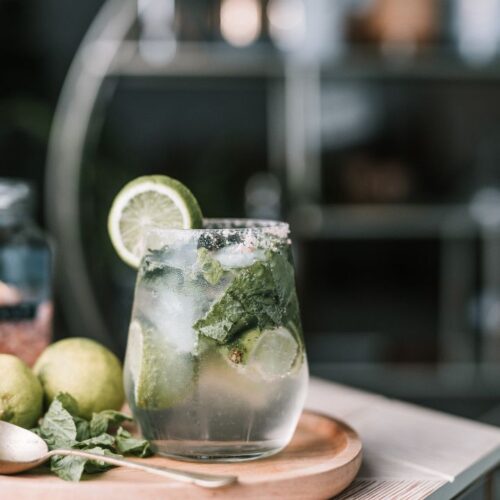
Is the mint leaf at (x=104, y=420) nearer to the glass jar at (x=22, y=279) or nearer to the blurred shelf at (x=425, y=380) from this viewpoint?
the glass jar at (x=22, y=279)

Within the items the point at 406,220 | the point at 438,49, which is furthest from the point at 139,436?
the point at 438,49

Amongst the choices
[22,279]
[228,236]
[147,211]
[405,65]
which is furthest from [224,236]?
[405,65]

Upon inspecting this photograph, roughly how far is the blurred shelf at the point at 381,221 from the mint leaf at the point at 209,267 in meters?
1.99

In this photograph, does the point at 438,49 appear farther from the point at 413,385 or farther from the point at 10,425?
the point at 10,425

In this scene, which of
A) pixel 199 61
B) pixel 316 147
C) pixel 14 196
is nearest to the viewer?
pixel 14 196

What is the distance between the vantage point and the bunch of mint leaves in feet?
2.23

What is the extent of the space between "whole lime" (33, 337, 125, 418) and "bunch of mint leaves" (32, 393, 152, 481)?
26 millimetres

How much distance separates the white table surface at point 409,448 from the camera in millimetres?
725

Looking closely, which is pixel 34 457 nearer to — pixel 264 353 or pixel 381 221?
pixel 264 353

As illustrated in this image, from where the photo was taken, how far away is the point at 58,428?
731 millimetres

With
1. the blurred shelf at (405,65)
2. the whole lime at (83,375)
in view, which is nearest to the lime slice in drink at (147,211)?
the whole lime at (83,375)

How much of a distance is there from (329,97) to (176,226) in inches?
91.3

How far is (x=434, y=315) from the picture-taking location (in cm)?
302

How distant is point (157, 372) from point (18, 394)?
0.15 meters
